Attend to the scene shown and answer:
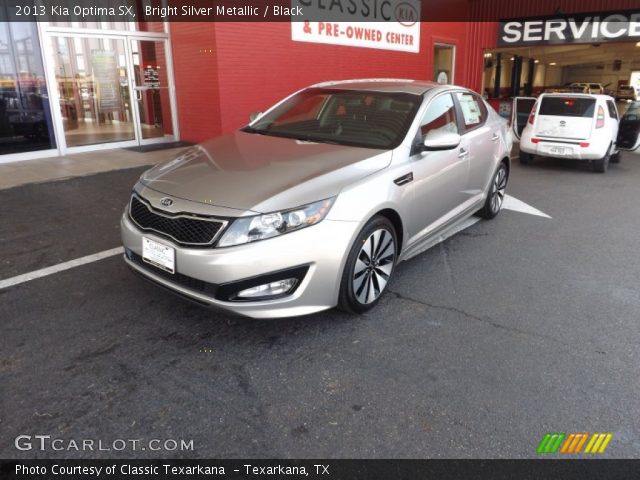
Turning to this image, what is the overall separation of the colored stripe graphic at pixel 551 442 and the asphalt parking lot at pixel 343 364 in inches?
1.2

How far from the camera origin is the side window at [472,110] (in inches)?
192

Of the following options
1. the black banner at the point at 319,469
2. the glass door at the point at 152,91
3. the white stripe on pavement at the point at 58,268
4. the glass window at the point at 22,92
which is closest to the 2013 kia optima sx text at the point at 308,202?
the black banner at the point at 319,469

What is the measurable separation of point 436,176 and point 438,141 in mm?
392

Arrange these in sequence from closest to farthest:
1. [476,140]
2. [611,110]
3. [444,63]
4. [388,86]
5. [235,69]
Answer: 1. [388,86]
2. [476,140]
3. [611,110]
4. [235,69]
5. [444,63]

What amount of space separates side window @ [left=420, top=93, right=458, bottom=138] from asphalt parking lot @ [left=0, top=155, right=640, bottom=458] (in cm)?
119

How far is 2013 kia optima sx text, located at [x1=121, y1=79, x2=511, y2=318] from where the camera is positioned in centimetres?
288

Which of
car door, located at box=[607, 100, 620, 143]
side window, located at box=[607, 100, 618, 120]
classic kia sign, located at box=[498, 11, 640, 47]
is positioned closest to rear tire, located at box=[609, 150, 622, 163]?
car door, located at box=[607, 100, 620, 143]

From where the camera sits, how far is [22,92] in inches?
354

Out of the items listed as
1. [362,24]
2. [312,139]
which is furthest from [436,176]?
[362,24]

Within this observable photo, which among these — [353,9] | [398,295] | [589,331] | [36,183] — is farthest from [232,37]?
[589,331]

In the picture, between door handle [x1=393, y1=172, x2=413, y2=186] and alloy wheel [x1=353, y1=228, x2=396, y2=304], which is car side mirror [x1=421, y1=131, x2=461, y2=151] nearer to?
door handle [x1=393, y1=172, x2=413, y2=186]

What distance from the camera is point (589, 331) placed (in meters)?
3.36

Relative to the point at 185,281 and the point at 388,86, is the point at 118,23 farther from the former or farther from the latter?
the point at 185,281

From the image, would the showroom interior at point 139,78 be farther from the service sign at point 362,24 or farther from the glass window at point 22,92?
the service sign at point 362,24
